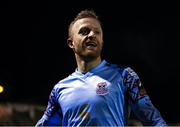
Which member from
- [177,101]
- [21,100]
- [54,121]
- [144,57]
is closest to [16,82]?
[21,100]

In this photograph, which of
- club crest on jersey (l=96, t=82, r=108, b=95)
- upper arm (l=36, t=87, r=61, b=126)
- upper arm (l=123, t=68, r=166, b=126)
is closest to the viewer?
upper arm (l=123, t=68, r=166, b=126)

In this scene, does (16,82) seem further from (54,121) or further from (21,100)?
(54,121)

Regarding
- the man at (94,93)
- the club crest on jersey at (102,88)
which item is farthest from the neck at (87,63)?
the club crest on jersey at (102,88)

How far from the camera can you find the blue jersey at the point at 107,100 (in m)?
2.97

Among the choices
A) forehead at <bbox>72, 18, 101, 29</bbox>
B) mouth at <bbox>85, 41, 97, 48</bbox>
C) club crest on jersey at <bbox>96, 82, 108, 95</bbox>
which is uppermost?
forehead at <bbox>72, 18, 101, 29</bbox>

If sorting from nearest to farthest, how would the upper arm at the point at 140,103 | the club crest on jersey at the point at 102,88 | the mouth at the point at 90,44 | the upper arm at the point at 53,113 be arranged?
1. the upper arm at the point at 140,103
2. the club crest on jersey at the point at 102,88
3. the mouth at the point at 90,44
4. the upper arm at the point at 53,113

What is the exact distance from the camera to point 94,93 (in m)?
3.06

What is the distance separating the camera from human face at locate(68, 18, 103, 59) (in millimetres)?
3191

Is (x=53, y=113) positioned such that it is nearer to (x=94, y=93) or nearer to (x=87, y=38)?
(x=94, y=93)

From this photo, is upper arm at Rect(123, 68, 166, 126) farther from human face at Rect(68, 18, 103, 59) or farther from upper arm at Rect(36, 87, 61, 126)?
upper arm at Rect(36, 87, 61, 126)

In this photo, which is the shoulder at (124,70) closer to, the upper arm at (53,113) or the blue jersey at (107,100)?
the blue jersey at (107,100)

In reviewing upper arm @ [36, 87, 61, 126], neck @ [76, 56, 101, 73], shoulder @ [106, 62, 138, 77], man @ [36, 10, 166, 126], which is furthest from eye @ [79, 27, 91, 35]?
upper arm @ [36, 87, 61, 126]

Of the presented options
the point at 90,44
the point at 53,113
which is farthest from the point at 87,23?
the point at 53,113

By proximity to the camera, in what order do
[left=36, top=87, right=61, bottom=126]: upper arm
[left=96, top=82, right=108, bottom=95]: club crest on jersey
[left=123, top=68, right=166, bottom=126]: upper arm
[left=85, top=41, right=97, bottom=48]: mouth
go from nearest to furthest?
[left=123, top=68, right=166, bottom=126]: upper arm → [left=96, top=82, right=108, bottom=95]: club crest on jersey → [left=85, top=41, right=97, bottom=48]: mouth → [left=36, top=87, right=61, bottom=126]: upper arm
